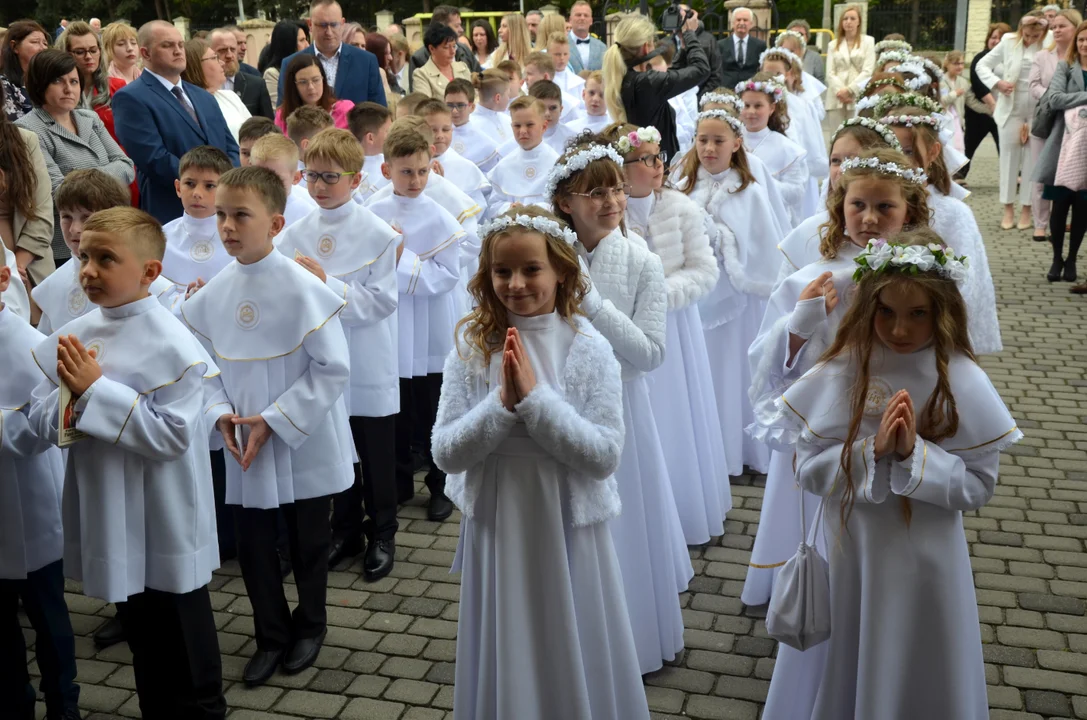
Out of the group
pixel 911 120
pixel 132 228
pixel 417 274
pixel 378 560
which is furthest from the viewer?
pixel 417 274

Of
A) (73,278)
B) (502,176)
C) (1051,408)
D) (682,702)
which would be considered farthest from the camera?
(502,176)

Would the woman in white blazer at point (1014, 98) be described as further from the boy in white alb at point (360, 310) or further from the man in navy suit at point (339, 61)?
the boy in white alb at point (360, 310)

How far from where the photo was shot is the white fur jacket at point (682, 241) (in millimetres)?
5438

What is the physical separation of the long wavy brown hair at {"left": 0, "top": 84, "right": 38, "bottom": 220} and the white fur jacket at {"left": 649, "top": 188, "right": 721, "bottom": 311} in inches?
136

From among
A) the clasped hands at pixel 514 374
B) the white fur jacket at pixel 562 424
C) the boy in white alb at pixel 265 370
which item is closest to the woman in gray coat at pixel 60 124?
the boy in white alb at pixel 265 370

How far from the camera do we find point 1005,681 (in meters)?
4.33

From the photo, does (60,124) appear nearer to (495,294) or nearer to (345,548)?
(345,548)

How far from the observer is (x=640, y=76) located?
25.2 feet

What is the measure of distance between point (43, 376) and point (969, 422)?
3.18 metres

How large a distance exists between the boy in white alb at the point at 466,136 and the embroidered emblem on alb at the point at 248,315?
16.4 feet

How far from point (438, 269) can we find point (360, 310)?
97 centimetres

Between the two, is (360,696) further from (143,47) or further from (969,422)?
(143,47)

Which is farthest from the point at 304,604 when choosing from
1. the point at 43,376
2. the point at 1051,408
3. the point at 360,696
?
the point at 1051,408

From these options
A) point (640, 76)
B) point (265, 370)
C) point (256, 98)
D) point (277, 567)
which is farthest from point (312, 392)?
point (256, 98)
